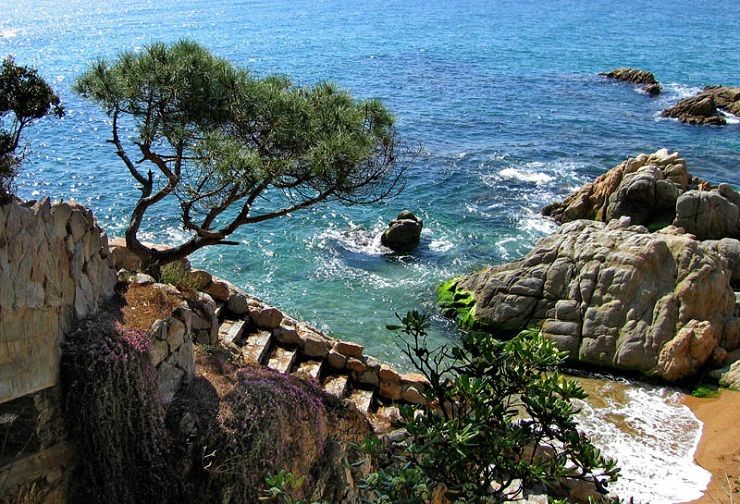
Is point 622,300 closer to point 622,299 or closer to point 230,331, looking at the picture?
point 622,299

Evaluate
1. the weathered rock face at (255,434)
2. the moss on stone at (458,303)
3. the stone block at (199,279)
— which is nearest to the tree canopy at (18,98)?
the weathered rock face at (255,434)

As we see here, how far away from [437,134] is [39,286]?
35.7 metres

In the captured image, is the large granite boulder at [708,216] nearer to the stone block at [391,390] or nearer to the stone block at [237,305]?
the stone block at [391,390]

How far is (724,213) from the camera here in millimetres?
28094

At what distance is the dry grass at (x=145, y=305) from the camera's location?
11.5m

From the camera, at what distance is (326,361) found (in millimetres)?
15805

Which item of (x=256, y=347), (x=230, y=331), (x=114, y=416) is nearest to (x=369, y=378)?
(x=256, y=347)

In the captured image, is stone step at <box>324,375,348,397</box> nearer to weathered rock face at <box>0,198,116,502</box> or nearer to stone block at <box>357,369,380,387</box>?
stone block at <box>357,369,380,387</box>

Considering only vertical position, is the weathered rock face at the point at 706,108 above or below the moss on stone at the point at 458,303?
above

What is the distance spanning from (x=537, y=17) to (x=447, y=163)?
213 feet

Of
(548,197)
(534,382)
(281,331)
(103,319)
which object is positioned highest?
(534,382)

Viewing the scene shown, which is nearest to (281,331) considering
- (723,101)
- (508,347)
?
(508,347)

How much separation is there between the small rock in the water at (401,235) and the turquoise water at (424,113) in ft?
1.73

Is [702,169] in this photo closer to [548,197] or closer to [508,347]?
[548,197]
